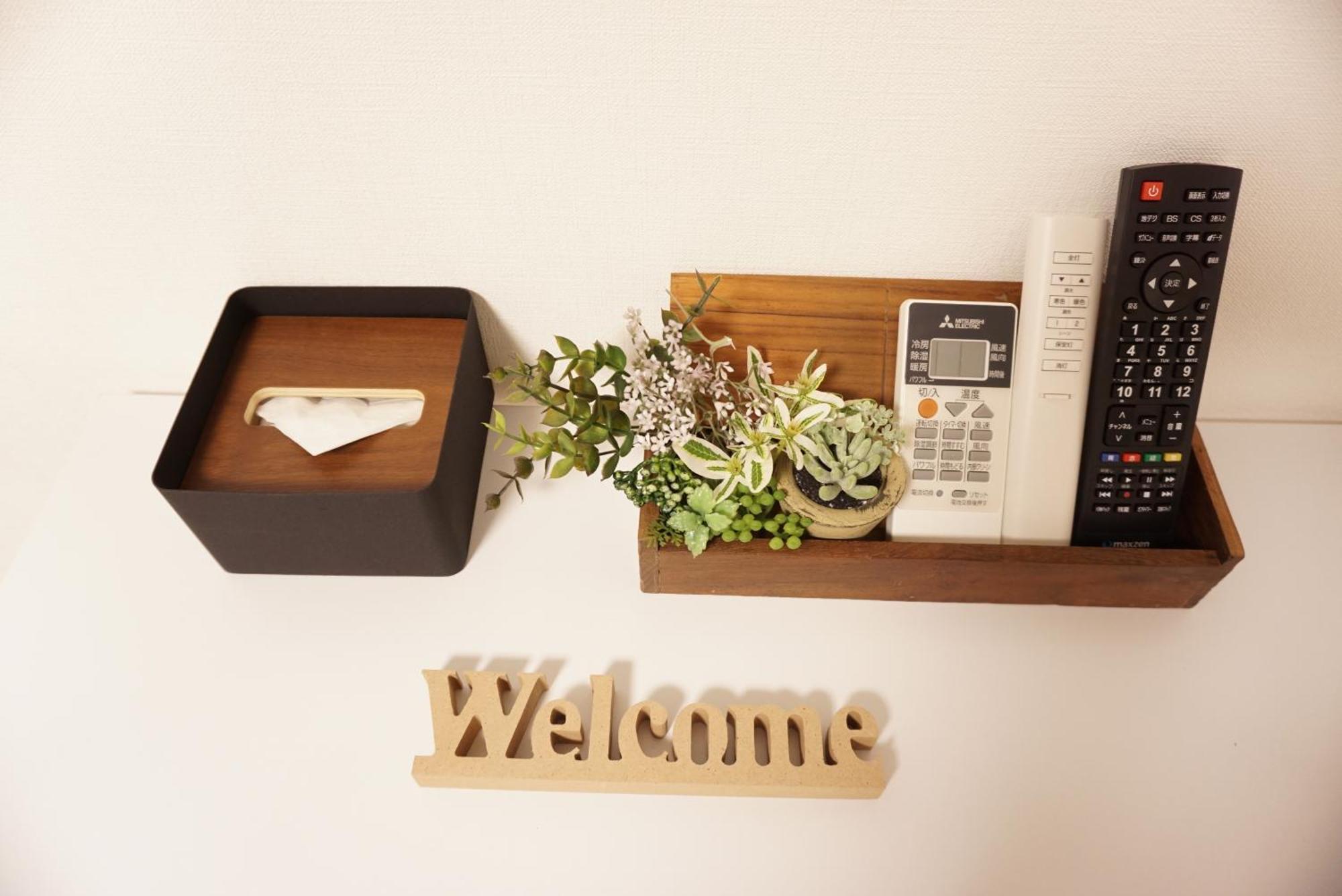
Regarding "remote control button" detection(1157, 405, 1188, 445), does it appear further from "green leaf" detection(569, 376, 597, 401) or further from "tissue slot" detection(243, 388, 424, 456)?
"tissue slot" detection(243, 388, 424, 456)

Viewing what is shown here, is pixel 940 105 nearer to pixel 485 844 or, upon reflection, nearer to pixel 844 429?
pixel 844 429

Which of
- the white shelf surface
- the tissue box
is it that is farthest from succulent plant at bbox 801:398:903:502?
the tissue box

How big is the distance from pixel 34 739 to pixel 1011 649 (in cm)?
78

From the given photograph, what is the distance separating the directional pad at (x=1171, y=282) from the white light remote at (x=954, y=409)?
0.31 feet

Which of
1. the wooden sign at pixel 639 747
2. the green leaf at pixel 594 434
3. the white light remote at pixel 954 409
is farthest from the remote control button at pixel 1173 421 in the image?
the green leaf at pixel 594 434

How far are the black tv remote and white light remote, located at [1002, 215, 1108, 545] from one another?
0.04 ft

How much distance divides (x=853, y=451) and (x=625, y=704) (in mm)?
265

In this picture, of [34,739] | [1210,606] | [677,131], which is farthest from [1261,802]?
[34,739]

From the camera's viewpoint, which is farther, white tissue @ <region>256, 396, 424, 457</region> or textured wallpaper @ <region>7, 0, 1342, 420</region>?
white tissue @ <region>256, 396, 424, 457</region>

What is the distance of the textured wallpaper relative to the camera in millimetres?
568

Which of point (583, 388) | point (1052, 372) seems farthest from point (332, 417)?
point (1052, 372)

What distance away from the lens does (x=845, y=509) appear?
24.4 inches

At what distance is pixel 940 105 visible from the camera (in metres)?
0.60

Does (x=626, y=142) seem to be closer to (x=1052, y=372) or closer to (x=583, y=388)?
(x=583, y=388)
